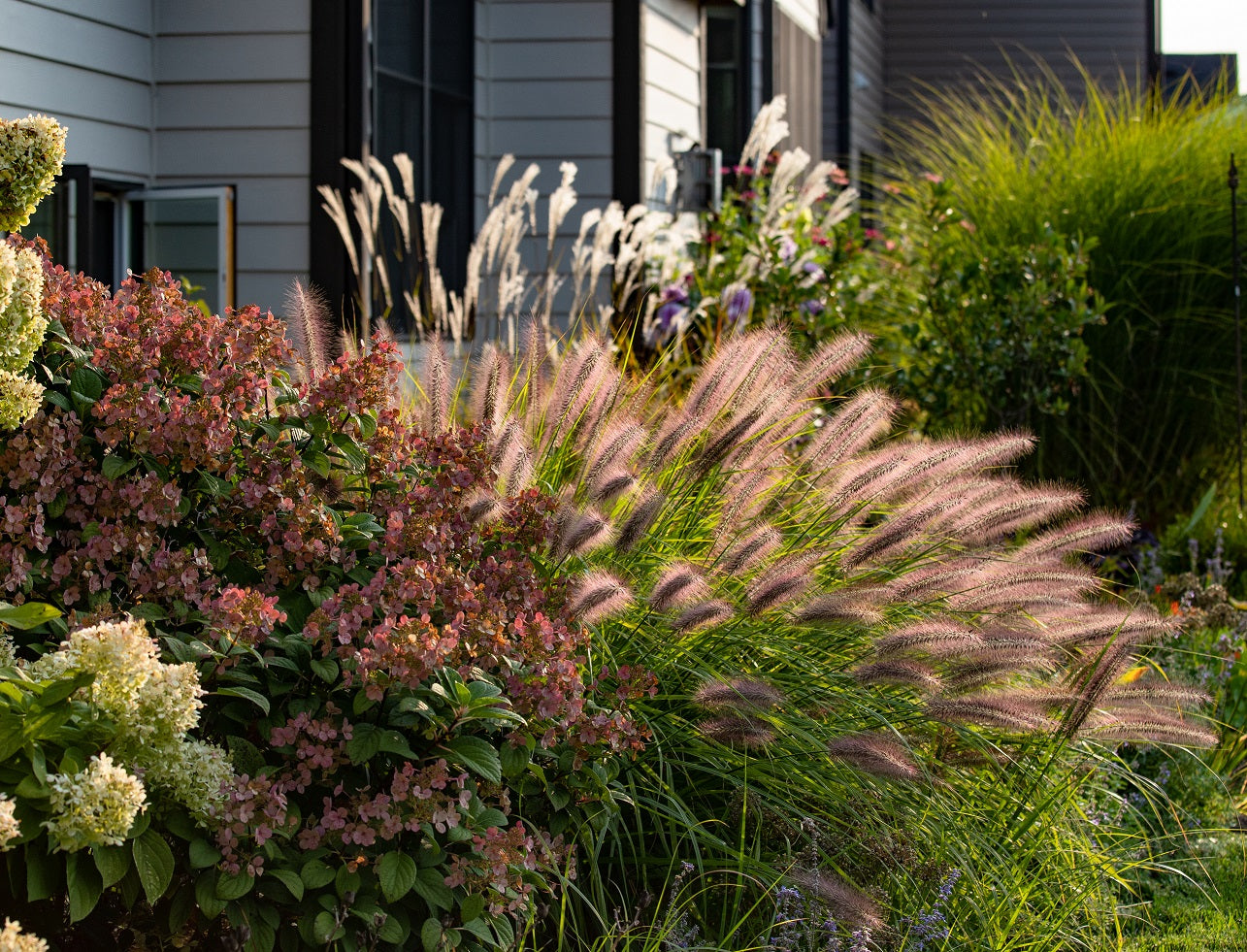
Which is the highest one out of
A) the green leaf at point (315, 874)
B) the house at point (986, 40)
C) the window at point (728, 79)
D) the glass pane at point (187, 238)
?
the house at point (986, 40)

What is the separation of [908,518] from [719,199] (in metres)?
6.72

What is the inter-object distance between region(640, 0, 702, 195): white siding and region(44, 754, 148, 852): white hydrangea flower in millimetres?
6649

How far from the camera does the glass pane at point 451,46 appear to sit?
7133 mm

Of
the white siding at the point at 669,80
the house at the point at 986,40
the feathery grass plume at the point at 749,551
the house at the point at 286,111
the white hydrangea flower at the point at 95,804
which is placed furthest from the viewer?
the house at the point at 986,40

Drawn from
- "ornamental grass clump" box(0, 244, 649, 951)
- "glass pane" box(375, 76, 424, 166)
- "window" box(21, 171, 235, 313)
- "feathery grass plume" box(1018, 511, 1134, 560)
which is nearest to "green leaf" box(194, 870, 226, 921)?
"ornamental grass clump" box(0, 244, 649, 951)

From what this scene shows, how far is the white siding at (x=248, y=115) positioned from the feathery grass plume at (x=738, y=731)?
4.38m

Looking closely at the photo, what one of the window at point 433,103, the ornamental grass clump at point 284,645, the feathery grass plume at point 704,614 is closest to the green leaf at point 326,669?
the ornamental grass clump at point 284,645

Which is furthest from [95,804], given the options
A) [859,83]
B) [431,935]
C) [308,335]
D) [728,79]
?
[859,83]

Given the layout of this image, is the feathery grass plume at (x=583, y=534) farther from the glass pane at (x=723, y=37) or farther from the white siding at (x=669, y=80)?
the glass pane at (x=723, y=37)

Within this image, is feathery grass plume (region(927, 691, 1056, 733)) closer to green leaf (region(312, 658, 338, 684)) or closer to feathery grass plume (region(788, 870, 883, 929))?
feathery grass plume (region(788, 870, 883, 929))

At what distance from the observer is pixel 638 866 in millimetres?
2236

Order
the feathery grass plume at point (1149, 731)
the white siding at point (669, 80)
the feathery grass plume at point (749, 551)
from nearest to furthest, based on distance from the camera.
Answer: the feathery grass plume at point (749, 551) → the feathery grass plume at point (1149, 731) → the white siding at point (669, 80)

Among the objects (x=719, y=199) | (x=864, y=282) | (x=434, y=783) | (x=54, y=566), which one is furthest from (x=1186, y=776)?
(x=719, y=199)

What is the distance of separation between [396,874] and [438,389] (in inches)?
40.9
